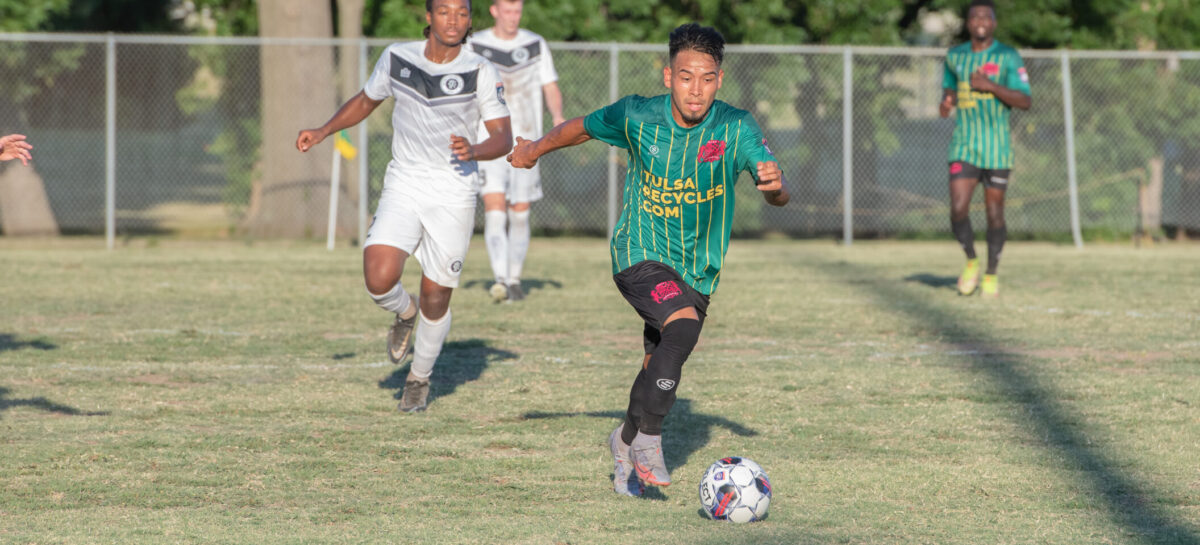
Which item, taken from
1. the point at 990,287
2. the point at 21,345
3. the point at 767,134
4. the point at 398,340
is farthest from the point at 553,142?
the point at 767,134

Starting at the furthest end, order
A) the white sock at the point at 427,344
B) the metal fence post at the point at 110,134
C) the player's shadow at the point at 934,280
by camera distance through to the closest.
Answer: the metal fence post at the point at 110,134 → the player's shadow at the point at 934,280 → the white sock at the point at 427,344

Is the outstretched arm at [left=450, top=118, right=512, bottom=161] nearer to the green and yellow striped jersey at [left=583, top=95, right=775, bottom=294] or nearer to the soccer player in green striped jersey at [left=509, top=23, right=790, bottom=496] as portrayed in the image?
the soccer player in green striped jersey at [left=509, top=23, right=790, bottom=496]

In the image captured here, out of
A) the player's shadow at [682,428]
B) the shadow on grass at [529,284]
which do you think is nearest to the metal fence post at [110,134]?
the shadow on grass at [529,284]

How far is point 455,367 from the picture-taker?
791cm

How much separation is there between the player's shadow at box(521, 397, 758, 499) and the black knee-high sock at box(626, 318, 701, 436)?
47 cm

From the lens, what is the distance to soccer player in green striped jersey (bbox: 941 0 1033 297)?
432 inches

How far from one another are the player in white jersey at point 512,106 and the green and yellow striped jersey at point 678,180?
5226 mm

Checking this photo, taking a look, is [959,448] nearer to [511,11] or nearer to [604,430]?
[604,430]

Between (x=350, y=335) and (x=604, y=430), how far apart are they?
10.8ft

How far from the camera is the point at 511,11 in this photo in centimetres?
1064

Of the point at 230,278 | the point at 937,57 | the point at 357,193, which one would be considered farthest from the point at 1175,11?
the point at 230,278

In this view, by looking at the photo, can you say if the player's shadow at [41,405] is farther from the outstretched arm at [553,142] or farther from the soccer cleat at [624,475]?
the soccer cleat at [624,475]

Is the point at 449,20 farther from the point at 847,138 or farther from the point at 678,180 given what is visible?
the point at 847,138

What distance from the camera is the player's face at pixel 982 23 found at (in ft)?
35.8
